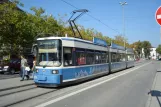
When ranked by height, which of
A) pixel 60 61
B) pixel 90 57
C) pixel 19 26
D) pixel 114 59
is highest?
pixel 19 26

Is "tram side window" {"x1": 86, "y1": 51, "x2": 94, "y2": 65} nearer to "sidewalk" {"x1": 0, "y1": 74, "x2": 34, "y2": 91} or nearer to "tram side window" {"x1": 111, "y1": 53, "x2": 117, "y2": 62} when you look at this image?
"sidewalk" {"x1": 0, "y1": 74, "x2": 34, "y2": 91}

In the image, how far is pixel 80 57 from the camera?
15.4 meters

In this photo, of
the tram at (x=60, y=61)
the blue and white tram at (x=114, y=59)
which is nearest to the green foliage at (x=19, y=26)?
the blue and white tram at (x=114, y=59)

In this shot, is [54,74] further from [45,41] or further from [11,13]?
[11,13]

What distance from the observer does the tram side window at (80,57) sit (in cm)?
1492

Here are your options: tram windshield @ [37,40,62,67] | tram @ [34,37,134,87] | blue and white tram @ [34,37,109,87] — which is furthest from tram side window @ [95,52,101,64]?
tram windshield @ [37,40,62,67]

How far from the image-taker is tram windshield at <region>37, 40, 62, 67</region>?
13.1 metres

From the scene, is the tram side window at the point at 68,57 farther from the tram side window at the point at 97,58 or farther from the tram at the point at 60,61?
the tram side window at the point at 97,58

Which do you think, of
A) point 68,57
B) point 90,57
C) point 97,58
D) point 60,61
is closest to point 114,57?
point 97,58

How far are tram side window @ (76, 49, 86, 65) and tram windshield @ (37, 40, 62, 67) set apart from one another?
1.92 m

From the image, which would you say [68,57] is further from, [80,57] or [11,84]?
[11,84]

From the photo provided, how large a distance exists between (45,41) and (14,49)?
24.8 m

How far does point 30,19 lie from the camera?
34875mm

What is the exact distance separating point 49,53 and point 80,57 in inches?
106
